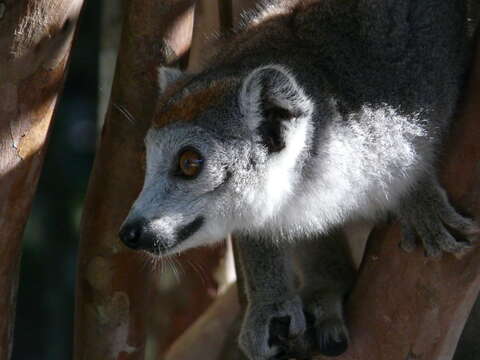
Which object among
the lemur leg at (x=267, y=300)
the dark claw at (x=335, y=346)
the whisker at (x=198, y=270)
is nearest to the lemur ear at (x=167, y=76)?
the lemur leg at (x=267, y=300)

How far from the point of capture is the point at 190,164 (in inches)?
152

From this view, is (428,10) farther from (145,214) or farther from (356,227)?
(145,214)

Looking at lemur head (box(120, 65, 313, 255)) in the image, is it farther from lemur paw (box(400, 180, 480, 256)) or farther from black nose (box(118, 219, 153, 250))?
lemur paw (box(400, 180, 480, 256))

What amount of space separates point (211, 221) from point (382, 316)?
40.2 inches

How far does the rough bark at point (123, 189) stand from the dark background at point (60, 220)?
4761mm

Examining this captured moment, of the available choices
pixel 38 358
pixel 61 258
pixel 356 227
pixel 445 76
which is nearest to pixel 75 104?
pixel 61 258

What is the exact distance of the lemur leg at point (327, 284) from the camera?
4227 millimetres

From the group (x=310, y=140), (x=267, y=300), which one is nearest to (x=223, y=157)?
(x=310, y=140)

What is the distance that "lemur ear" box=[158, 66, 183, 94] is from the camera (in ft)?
14.4

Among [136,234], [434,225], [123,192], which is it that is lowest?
[136,234]

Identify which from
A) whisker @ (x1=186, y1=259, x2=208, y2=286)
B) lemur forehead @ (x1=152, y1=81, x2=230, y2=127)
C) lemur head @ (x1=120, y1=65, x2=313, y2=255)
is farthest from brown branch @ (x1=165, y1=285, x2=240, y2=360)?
lemur forehead @ (x1=152, y1=81, x2=230, y2=127)

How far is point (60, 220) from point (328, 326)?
6.04 m

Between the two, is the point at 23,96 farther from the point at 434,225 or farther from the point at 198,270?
the point at 198,270

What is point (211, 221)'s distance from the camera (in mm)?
3908
